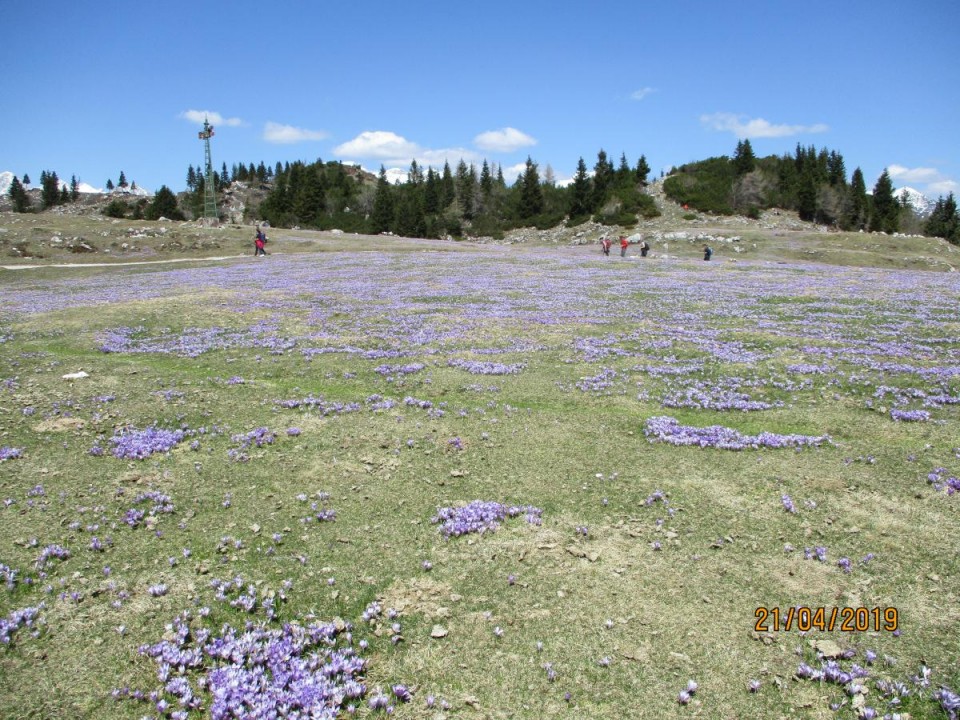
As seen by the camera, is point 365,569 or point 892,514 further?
point 892,514

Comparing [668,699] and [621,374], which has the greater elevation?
[621,374]

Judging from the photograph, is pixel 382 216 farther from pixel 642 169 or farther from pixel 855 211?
pixel 855 211

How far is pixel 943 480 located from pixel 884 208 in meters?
160

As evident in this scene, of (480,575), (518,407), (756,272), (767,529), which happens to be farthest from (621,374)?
(756,272)

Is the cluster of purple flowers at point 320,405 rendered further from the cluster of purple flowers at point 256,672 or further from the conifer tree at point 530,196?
the conifer tree at point 530,196

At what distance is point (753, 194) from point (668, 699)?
137 m

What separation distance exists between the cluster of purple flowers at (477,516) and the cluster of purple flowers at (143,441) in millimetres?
6656

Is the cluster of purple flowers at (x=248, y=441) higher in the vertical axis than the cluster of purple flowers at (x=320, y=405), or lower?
lower

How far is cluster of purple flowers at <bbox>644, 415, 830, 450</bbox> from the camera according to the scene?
1169cm

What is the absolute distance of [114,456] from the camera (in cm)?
1145

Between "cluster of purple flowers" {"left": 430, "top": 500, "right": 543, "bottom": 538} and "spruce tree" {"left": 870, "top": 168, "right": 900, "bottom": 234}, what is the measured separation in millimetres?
155148

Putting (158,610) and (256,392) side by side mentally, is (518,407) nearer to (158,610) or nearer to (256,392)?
(256,392)

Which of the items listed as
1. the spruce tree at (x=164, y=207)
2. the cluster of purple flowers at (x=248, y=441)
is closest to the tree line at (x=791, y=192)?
the cluster of purple flowers at (x=248, y=441)

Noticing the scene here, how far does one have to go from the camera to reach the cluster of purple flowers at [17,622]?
666cm
